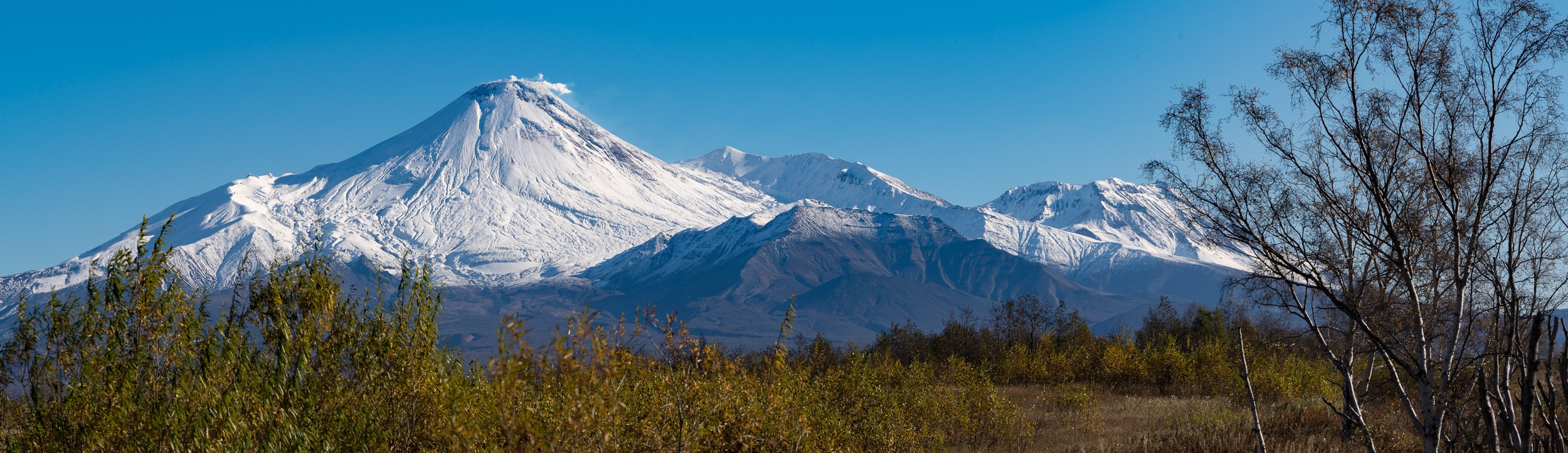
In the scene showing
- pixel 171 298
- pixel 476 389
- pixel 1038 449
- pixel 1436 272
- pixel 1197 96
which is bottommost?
pixel 1038 449

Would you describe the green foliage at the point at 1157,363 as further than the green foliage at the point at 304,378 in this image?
Yes

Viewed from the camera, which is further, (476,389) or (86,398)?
(476,389)

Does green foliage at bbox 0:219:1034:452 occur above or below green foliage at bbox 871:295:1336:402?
above

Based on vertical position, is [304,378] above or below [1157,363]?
above

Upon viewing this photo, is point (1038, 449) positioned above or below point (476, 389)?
below

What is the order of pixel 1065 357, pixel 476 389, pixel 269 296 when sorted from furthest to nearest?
pixel 1065 357 < pixel 476 389 < pixel 269 296

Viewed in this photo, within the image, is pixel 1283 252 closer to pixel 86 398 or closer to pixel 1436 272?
pixel 1436 272

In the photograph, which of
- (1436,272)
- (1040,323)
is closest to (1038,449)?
(1436,272)

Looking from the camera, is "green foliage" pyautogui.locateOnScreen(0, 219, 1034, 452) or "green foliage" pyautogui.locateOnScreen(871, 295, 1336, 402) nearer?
"green foliage" pyautogui.locateOnScreen(0, 219, 1034, 452)

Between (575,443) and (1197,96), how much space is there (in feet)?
28.9

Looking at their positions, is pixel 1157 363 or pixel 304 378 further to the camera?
pixel 1157 363

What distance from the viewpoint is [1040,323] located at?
82250 millimetres

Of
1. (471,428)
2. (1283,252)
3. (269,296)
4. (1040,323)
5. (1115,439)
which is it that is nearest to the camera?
(471,428)

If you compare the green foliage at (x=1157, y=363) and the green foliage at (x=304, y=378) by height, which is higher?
the green foliage at (x=304, y=378)
